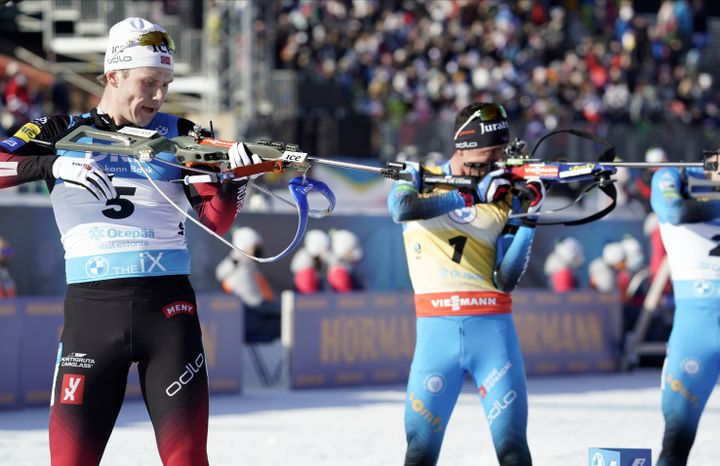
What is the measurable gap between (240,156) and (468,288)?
1975mm

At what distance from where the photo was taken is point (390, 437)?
10.3 metres

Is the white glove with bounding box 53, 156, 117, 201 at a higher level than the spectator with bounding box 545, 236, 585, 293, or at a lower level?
higher

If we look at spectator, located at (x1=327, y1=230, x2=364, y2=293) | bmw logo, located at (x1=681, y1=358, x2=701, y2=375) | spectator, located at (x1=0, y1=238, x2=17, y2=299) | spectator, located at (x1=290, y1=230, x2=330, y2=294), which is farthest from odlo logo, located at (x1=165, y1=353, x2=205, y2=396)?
spectator, located at (x1=327, y1=230, x2=364, y2=293)

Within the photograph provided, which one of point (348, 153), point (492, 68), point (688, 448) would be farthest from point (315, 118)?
point (688, 448)

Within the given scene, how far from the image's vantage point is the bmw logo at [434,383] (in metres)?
6.40

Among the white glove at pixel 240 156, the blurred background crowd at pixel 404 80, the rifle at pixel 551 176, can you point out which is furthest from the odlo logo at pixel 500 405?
the blurred background crowd at pixel 404 80

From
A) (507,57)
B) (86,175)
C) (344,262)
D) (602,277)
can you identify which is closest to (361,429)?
(344,262)

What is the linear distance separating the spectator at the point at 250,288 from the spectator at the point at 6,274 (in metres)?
2.36

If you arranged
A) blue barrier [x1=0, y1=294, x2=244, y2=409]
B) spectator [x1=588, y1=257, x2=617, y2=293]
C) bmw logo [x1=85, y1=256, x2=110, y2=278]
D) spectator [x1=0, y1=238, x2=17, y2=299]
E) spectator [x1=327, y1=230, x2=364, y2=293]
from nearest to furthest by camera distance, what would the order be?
bmw logo [x1=85, y1=256, x2=110, y2=278], blue barrier [x1=0, y1=294, x2=244, y2=409], spectator [x1=0, y1=238, x2=17, y2=299], spectator [x1=327, y1=230, x2=364, y2=293], spectator [x1=588, y1=257, x2=617, y2=293]

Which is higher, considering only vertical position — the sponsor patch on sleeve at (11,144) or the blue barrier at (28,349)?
the sponsor patch on sleeve at (11,144)

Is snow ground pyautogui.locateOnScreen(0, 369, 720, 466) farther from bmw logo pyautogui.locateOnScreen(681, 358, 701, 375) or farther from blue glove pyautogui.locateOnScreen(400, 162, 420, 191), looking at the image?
blue glove pyautogui.locateOnScreen(400, 162, 420, 191)

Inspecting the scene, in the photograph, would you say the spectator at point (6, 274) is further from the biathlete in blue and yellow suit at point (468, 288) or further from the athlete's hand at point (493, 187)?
the athlete's hand at point (493, 187)

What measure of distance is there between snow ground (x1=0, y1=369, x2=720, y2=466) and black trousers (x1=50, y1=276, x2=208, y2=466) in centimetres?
392

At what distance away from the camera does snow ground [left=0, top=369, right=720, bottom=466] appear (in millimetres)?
9281
